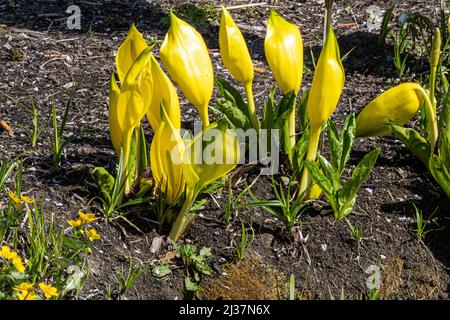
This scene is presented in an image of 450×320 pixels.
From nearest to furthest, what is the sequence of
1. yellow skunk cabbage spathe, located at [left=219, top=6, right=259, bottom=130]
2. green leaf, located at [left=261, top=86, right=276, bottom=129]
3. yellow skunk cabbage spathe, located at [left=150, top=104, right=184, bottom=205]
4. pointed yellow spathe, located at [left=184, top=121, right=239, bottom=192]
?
pointed yellow spathe, located at [left=184, top=121, right=239, bottom=192]
yellow skunk cabbage spathe, located at [left=150, top=104, right=184, bottom=205]
yellow skunk cabbage spathe, located at [left=219, top=6, right=259, bottom=130]
green leaf, located at [left=261, top=86, right=276, bottom=129]

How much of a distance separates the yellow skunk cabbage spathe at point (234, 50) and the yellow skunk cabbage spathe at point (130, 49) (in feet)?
0.92

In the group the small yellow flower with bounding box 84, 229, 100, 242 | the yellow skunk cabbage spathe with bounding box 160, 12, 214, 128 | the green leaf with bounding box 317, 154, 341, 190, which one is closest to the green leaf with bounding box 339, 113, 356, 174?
the green leaf with bounding box 317, 154, 341, 190

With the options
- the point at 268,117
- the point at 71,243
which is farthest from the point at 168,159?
the point at 268,117

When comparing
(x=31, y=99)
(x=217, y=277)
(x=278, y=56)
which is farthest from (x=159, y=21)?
(x=217, y=277)

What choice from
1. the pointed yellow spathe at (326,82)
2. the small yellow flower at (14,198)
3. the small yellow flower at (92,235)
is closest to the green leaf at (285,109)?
the pointed yellow spathe at (326,82)

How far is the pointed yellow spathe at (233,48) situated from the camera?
275 cm

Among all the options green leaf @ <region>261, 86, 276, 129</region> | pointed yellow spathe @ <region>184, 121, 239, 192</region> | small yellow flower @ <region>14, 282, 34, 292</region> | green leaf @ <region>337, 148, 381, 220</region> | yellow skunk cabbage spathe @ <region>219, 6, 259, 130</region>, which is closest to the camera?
small yellow flower @ <region>14, 282, 34, 292</region>

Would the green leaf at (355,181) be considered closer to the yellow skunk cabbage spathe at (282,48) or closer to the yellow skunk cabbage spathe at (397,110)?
the yellow skunk cabbage spathe at (397,110)

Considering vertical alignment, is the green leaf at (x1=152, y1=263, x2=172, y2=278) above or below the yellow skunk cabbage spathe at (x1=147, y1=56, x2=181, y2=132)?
below

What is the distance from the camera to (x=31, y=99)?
10.8 ft

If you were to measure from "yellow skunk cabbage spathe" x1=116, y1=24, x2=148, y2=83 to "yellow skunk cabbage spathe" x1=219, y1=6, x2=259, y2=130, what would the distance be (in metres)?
0.28

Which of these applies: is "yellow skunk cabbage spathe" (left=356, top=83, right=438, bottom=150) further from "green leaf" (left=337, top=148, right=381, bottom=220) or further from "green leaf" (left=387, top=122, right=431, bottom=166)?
"green leaf" (left=337, top=148, right=381, bottom=220)

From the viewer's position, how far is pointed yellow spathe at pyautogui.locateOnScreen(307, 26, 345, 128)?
257 centimetres

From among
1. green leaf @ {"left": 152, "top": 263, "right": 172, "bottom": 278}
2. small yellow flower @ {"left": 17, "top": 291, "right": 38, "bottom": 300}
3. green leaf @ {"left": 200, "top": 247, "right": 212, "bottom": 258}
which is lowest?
green leaf @ {"left": 152, "top": 263, "right": 172, "bottom": 278}
